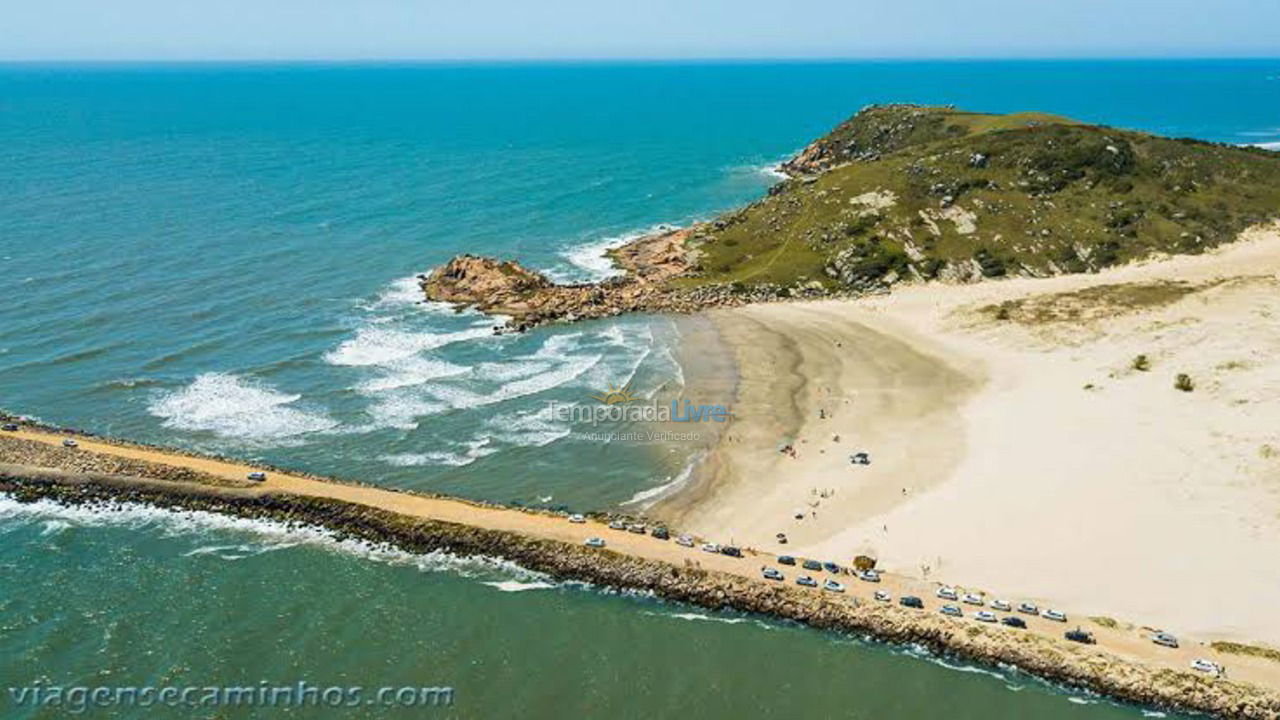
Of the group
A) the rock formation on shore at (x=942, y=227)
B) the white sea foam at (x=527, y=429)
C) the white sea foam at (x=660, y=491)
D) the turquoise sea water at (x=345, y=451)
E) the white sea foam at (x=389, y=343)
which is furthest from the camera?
the rock formation on shore at (x=942, y=227)

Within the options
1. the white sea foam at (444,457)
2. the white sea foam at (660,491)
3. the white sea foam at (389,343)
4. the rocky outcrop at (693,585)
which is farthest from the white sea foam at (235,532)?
the white sea foam at (389,343)

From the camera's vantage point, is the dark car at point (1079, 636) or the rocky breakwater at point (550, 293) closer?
the dark car at point (1079, 636)

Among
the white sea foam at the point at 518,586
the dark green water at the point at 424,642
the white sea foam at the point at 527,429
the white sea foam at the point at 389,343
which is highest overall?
the white sea foam at the point at 389,343

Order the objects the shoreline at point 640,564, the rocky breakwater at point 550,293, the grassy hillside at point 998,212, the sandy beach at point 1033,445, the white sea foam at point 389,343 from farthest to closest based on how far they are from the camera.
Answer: the grassy hillside at point 998,212, the rocky breakwater at point 550,293, the white sea foam at point 389,343, the sandy beach at point 1033,445, the shoreline at point 640,564

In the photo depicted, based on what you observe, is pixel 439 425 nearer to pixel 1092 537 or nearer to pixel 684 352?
pixel 684 352

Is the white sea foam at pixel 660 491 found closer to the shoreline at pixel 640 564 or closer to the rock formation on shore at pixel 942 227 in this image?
the shoreline at pixel 640 564

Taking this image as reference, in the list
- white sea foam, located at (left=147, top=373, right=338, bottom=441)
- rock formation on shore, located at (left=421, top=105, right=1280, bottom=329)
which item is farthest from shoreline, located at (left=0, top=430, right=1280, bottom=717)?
rock formation on shore, located at (left=421, top=105, right=1280, bottom=329)

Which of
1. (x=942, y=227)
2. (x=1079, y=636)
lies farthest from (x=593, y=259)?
(x=1079, y=636)

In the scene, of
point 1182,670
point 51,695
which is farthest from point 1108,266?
point 51,695
